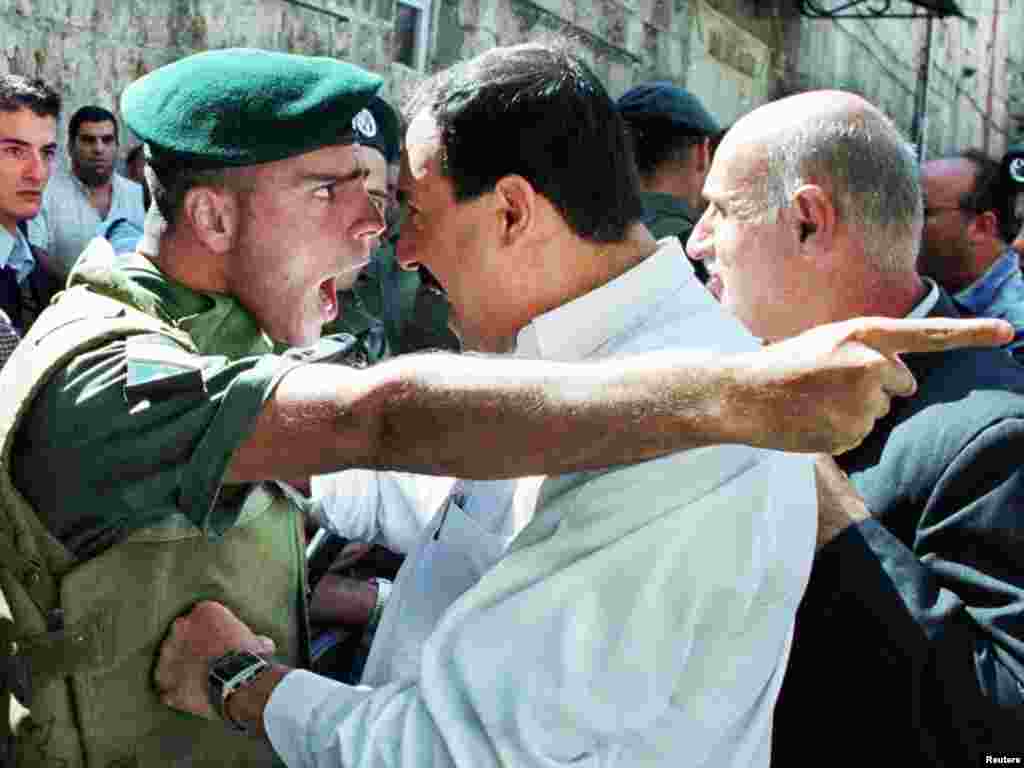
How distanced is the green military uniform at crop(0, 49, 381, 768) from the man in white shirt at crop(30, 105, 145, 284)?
146 inches

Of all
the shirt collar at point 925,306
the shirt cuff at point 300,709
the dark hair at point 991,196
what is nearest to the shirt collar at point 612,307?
the shirt cuff at point 300,709

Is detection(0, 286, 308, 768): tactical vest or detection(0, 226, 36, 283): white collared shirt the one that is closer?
detection(0, 286, 308, 768): tactical vest

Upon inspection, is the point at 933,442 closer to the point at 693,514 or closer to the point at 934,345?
the point at 693,514

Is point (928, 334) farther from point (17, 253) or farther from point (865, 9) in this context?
point (865, 9)

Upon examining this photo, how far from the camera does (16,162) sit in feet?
15.1

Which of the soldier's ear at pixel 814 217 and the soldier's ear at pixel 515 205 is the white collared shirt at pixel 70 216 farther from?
the soldier's ear at pixel 515 205

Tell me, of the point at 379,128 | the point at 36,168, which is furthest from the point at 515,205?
the point at 36,168

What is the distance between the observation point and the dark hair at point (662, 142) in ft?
15.9

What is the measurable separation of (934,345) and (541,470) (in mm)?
450

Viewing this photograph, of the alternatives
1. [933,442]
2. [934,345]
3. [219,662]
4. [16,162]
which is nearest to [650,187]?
[16,162]

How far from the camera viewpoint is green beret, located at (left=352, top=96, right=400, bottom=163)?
2191mm

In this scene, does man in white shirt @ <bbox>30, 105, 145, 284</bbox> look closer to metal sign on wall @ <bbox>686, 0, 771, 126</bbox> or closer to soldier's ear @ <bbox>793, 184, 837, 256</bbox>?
soldier's ear @ <bbox>793, 184, 837, 256</bbox>

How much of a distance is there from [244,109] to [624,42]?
26.4 ft

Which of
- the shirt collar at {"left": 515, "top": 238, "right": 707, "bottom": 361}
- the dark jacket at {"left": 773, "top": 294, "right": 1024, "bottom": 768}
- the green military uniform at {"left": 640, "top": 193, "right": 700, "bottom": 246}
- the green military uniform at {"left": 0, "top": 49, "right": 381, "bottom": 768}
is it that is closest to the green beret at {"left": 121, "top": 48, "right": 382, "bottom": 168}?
the green military uniform at {"left": 0, "top": 49, "right": 381, "bottom": 768}
